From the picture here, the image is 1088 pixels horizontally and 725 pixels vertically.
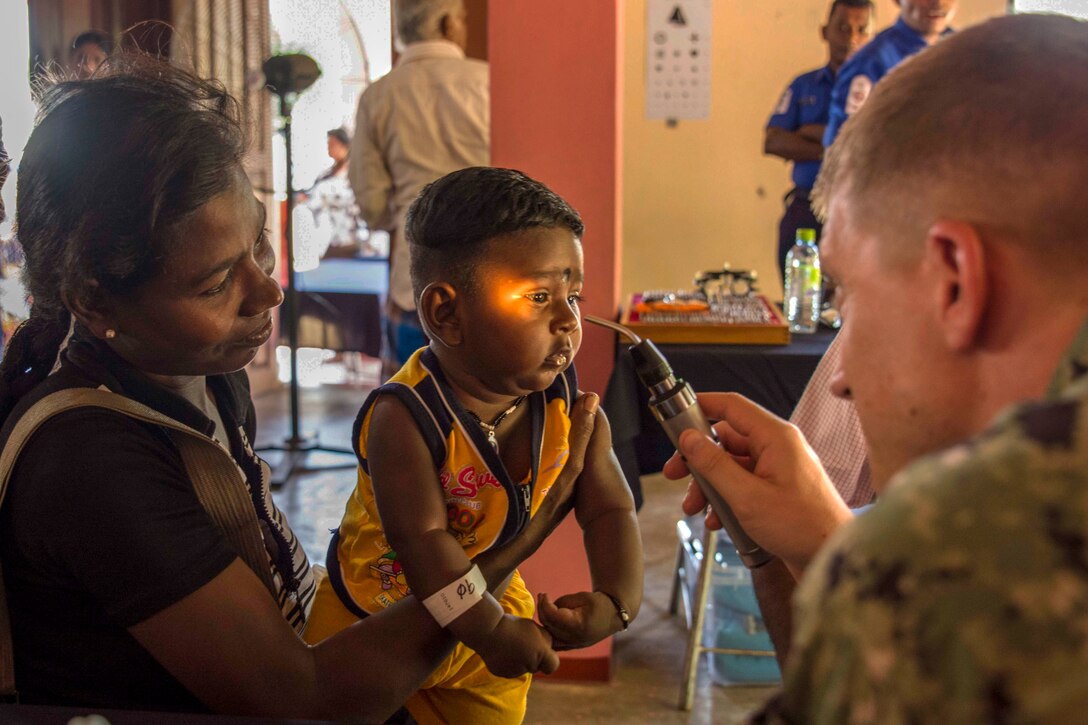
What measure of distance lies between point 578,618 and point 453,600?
16 centimetres

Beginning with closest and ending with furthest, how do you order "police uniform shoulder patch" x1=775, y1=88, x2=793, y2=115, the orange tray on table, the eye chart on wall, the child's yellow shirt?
the child's yellow shirt → the orange tray on table → "police uniform shoulder patch" x1=775, y1=88, x2=793, y2=115 → the eye chart on wall

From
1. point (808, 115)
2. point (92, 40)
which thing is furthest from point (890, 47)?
point (92, 40)

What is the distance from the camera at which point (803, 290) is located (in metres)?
3.36

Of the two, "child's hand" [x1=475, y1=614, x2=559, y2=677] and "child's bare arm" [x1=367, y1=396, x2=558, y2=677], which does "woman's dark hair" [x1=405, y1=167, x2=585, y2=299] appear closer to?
"child's bare arm" [x1=367, y1=396, x2=558, y2=677]

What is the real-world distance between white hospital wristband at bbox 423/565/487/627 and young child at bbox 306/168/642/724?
0.15ft

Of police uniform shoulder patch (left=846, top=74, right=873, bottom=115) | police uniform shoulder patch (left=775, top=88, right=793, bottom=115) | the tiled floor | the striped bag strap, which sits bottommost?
the tiled floor

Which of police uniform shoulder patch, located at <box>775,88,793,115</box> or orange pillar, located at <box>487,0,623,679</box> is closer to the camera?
orange pillar, located at <box>487,0,623,679</box>

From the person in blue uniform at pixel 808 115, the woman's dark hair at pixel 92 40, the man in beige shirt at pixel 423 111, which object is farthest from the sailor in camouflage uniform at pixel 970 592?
the woman's dark hair at pixel 92 40

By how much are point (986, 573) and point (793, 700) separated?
0.11m

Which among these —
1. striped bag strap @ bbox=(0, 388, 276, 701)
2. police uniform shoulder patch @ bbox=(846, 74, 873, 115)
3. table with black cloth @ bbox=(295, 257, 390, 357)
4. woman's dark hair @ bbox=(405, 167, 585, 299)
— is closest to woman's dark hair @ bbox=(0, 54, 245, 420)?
striped bag strap @ bbox=(0, 388, 276, 701)

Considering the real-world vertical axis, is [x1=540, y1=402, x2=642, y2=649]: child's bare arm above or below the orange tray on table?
below

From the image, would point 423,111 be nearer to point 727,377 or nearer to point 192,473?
point 727,377

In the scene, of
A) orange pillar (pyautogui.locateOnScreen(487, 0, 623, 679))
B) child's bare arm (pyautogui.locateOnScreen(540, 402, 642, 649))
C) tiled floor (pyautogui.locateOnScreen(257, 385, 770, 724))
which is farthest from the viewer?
tiled floor (pyautogui.locateOnScreen(257, 385, 770, 724))

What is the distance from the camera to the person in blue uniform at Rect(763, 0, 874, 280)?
5113 mm
